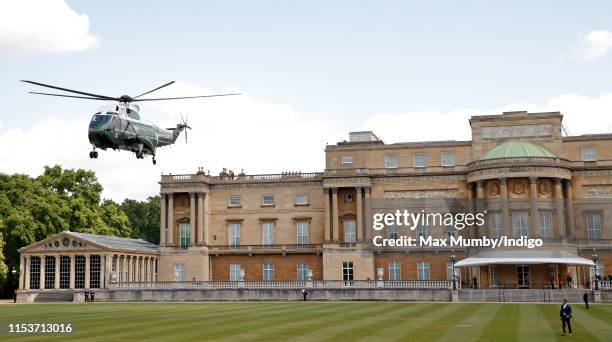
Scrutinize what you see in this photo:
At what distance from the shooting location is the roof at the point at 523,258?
221ft

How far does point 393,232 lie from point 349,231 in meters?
4.42

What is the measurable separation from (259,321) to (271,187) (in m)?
45.8

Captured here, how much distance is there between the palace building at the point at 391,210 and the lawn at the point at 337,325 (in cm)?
2536

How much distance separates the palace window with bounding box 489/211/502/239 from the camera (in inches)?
2899

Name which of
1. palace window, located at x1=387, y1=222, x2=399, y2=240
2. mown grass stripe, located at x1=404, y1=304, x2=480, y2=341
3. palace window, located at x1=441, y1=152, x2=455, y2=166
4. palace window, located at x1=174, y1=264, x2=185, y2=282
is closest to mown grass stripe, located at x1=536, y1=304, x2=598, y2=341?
mown grass stripe, located at x1=404, y1=304, x2=480, y2=341

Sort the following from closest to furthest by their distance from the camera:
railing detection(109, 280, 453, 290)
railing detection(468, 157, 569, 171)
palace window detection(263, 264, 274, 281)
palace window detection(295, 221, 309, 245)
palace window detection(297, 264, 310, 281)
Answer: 1. railing detection(109, 280, 453, 290)
2. railing detection(468, 157, 569, 171)
3. palace window detection(297, 264, 310, 281)
4. palace window detection(263, 264, 274, 281)
5. palace window detection(295, 221, 309, 245)

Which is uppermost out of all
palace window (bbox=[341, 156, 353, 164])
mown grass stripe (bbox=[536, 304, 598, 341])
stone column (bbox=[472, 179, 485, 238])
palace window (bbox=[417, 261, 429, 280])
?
palace window (bbox=[341, 156, 353, 164])

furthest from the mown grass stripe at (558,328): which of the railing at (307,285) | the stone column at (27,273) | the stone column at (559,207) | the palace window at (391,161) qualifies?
the stone column at (27,273)

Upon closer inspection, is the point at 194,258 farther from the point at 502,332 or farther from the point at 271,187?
the point at 502,332

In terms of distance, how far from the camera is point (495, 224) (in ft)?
243

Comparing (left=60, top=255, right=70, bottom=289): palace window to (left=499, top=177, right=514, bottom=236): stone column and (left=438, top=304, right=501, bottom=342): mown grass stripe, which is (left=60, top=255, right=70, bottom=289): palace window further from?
(left=438, top=304, right=501, bottom=342): mown grass stripe

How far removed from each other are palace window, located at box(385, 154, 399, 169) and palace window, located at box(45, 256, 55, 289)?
34.0m

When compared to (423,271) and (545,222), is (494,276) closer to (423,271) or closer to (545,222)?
(545,222)

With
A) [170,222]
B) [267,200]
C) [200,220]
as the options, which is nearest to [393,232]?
[267,200]
